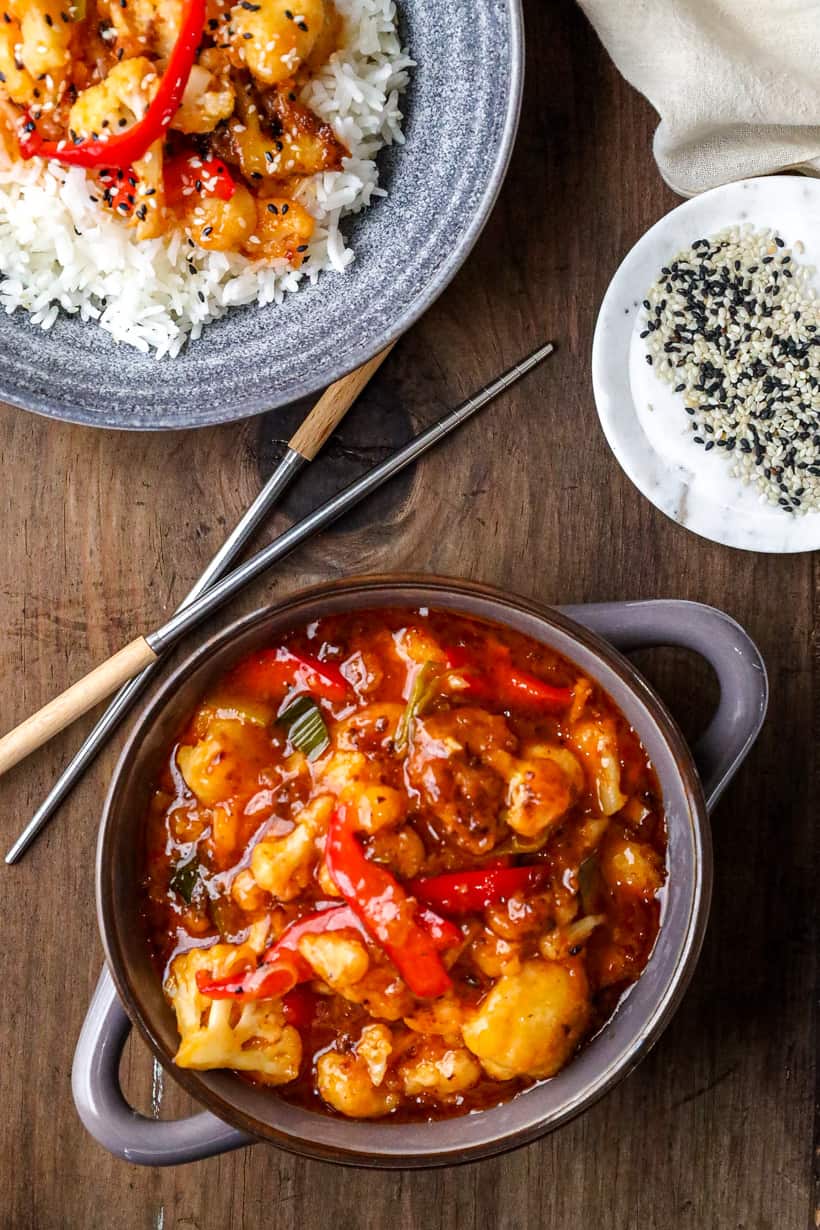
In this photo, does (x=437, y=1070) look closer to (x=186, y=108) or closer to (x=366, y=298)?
(x=366, y=298)

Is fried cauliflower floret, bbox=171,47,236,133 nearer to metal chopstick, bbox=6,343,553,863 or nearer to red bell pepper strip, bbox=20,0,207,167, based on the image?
red bell pepper strip, bbox=20,0,207,167

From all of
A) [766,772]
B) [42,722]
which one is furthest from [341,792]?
[766,772]

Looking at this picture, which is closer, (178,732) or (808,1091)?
(178,732)

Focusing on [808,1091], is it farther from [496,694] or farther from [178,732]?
[178,732]

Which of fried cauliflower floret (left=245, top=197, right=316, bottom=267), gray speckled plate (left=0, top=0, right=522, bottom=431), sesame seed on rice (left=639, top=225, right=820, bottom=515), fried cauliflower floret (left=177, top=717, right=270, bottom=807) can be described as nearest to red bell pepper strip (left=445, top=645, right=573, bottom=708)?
fried cauliflower floret (left=177, top=717, right=270, bottom=807)

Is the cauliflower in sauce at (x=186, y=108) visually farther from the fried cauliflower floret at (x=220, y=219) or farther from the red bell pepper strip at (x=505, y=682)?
the red bell pepper strip at (x=505, y=682)

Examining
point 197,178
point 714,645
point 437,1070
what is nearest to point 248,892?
point 437,1070
